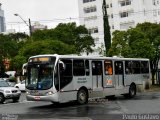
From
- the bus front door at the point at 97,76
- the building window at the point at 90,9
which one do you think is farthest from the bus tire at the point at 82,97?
the building window at the point at 90,9

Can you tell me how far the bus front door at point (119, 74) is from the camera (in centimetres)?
2900

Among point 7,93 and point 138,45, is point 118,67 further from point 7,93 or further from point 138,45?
point 138,45

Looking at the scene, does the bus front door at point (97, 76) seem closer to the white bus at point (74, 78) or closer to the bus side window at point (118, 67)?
the white bus at point (74, 78)

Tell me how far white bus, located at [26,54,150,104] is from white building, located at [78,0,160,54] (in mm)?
52160

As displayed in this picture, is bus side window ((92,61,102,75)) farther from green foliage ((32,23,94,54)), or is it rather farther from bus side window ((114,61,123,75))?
green foliage ((32,23,94,54))

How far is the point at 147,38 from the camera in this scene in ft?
153

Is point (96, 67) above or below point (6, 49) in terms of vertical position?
below

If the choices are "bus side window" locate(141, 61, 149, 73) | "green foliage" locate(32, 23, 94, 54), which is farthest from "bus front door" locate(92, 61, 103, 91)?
"green foliage" locate(32, 23, 94, 54)

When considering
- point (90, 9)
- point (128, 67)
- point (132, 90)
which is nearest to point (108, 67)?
point (128, 67)

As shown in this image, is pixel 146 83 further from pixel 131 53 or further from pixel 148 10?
pixel 148 10

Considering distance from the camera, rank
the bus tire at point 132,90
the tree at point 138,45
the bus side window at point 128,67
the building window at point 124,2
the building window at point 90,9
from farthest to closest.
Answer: the building window at point 90,9 < the building window at point 124,2 < the tree at point 138,45 < the bus tire at point 132,90 < the bus side window at point 128,67

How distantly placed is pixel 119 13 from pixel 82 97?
64.8 metres

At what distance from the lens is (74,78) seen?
24.8 m

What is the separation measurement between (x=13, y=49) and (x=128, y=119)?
221 feet
